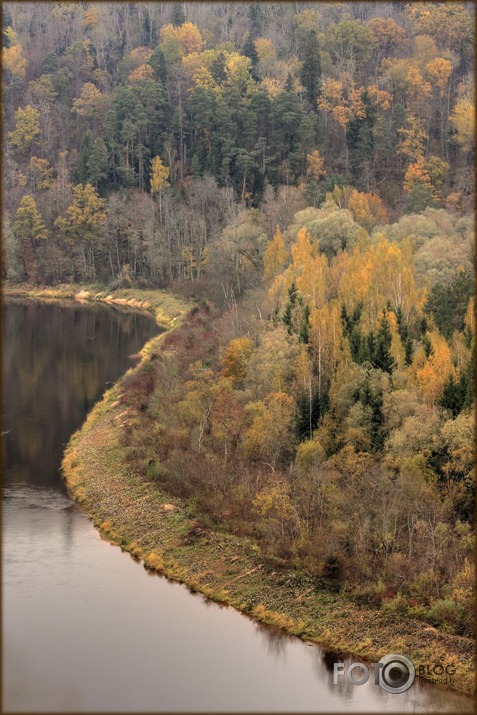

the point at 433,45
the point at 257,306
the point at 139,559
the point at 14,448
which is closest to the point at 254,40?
the point at 433,45

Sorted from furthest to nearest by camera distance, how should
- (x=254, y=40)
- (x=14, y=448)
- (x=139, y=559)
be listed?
(x=254, y=40), (x=14, y=448), (x=139, y=559)

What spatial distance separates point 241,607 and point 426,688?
6043 mm

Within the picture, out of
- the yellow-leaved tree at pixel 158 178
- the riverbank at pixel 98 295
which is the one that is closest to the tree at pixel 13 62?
the yellow-leaved tree at pixel 158 178

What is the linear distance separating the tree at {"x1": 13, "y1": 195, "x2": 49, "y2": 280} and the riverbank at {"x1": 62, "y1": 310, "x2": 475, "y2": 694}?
57.6 m

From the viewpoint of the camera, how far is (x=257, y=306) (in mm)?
53625

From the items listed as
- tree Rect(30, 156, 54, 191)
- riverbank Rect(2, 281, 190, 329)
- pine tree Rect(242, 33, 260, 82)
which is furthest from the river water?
pine tree Rect(242, 33, 260, 82)

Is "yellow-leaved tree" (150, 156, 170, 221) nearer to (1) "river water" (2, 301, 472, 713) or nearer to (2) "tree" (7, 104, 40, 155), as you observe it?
(2) "tree" (7, 104, 40, 155)

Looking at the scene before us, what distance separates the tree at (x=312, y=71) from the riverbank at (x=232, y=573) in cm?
6869

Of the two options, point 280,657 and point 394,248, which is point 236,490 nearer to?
point 280,657

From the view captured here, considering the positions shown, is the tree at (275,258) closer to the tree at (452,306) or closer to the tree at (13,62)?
the tree at (452,306)

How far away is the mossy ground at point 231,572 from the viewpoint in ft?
85.7

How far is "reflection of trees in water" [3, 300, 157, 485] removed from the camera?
42188 millimetres

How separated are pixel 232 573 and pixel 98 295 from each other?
64542 millimetres

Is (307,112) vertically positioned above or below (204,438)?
above
